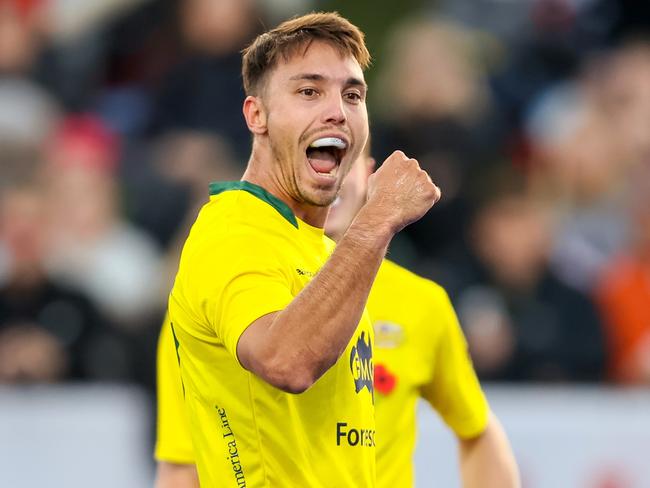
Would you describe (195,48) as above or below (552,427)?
above

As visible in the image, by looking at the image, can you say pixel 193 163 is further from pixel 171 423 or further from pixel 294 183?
pixel 294 183

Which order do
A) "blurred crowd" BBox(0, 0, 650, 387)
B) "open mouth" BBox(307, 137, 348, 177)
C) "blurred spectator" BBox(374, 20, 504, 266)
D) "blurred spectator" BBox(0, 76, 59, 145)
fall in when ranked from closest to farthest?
"open mouth" BBox(307, 137, 348, 177)
"blurred crowd" BBox(0, 0, 650, 387)
"blurred spectator" BBox(374, 20, 504, 266)
"blurred spectator" BBox(0, 76, 59, 145)

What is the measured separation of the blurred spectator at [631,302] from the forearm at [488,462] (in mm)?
2918

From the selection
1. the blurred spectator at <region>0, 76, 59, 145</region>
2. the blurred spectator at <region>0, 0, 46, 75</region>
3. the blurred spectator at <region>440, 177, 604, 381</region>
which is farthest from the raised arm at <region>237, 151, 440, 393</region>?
the blurred spectator at <region>0, 0, 46, 75</region>

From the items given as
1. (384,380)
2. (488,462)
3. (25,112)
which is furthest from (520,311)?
(25,112)

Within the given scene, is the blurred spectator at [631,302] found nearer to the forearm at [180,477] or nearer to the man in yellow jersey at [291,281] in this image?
the forearm at [180,477]

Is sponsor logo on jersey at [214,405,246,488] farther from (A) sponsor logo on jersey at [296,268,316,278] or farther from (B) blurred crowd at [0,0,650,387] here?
(B) blurred crowd at [0,0,650,387]

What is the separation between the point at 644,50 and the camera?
10.0 meters

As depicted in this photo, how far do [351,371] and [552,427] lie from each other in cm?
363

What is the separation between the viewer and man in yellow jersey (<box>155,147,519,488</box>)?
15.0ft

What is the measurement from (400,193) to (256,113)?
1.86ft

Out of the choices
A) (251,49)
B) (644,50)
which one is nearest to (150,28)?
(644,50)

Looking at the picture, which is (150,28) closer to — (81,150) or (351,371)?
(81,150)

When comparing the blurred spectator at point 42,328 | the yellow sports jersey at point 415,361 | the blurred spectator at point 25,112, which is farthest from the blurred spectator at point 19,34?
the yellow sports jersey at point 415,361
